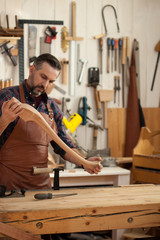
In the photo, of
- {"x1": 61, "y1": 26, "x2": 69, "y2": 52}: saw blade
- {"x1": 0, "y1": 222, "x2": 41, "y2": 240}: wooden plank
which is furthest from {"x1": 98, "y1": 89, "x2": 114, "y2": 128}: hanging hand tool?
{"x1": 0, "y1": 222, "x2": 41, "y2": 240}: wooden plank

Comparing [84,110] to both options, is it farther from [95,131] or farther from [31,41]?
[31,41]

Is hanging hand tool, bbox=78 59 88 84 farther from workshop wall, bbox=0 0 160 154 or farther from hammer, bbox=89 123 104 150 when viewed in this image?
hammer, bbox=89 123 104 150

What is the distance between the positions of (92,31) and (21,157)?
284 centimetres

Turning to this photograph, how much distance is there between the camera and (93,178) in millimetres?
3846

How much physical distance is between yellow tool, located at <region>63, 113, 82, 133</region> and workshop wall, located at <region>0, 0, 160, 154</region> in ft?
1.03

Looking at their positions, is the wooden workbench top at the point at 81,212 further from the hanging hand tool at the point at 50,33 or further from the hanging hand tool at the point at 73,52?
the hanging hand tool at the point at 50,33

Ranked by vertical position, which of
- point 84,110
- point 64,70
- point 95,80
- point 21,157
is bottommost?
point 21,157

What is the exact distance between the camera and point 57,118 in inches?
114

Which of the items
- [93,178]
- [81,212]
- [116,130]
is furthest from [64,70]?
[81,212]

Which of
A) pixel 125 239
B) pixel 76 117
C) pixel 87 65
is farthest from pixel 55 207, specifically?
pixel 87 65

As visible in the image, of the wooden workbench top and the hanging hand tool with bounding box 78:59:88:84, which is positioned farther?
the hanging hand tool with bounding box 78:59:88:84

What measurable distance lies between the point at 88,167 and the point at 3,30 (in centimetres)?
252

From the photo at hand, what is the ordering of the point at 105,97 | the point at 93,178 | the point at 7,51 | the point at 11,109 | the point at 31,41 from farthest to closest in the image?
1. the point at 105,97
2. the point at 31,41
3. the point at 7,51
4. the point at 93,178
5. the point at 11,109

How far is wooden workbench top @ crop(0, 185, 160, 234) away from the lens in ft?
5.92
